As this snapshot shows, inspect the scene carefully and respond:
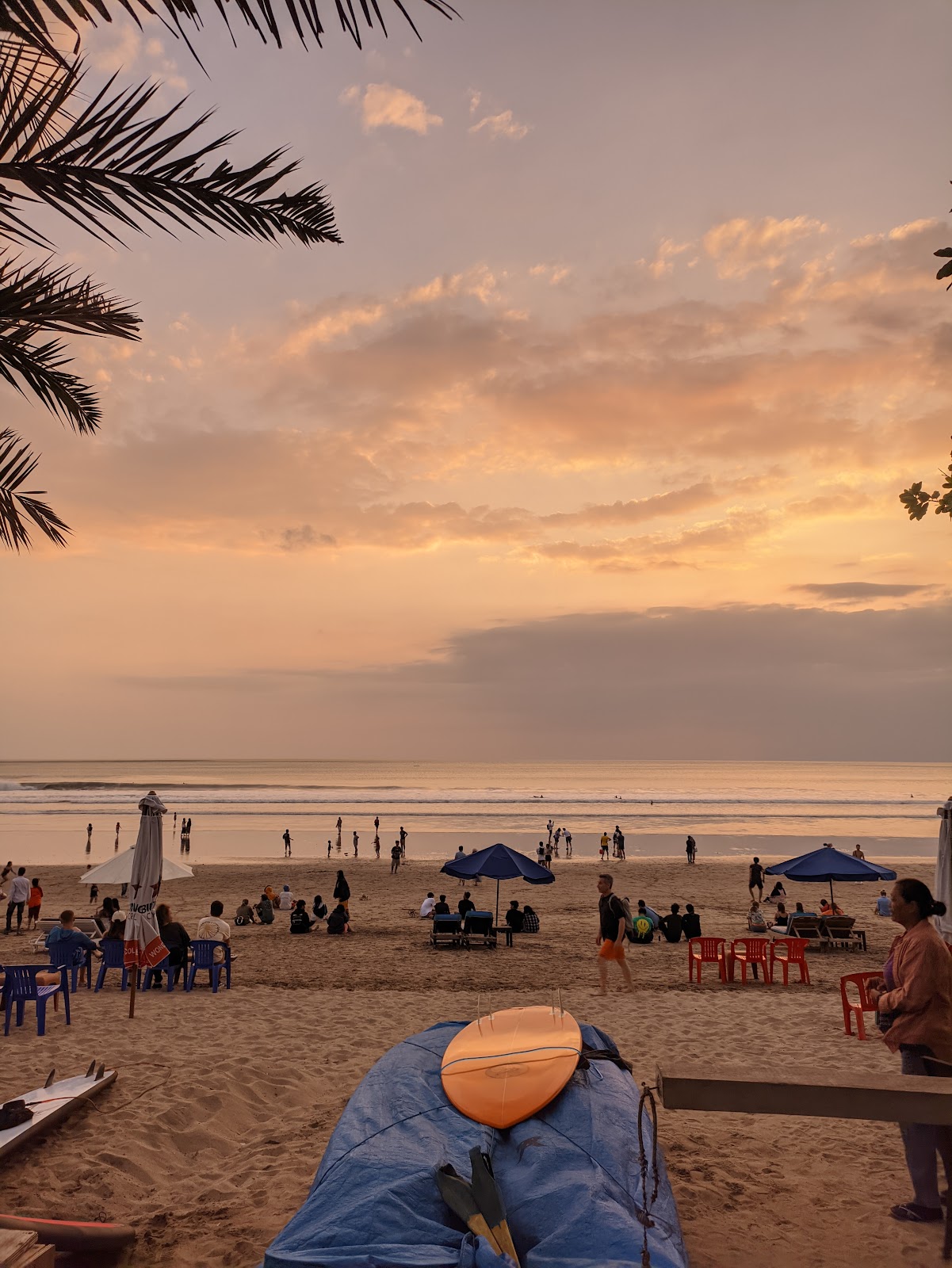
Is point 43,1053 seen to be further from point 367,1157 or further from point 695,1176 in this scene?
point 695,1176

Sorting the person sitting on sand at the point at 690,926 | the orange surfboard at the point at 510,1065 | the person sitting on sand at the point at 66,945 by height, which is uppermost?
the orange surfboard at the point at 510,1065

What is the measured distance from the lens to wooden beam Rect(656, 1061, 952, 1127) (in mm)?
4074

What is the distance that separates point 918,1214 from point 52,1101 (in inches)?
251

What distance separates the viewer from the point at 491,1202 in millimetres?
4137

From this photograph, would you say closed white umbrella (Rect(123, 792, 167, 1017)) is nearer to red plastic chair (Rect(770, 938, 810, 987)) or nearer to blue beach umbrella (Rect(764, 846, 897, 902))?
red plastic chair (Rect(770, 938, 810, 987))

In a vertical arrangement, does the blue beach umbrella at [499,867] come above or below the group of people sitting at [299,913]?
above

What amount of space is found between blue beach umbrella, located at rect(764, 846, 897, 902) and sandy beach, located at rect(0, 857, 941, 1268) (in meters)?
1.47

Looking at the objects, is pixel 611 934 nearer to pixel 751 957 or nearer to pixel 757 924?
pixel 751 957

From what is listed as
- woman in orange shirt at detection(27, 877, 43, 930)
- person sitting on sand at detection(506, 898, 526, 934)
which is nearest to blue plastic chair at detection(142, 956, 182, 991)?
woman in orange shirt at detection(27, 877, 43, 930)

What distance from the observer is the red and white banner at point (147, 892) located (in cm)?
1123

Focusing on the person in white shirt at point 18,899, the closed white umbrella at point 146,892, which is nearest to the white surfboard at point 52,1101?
the closed white umbrella at point 146,892

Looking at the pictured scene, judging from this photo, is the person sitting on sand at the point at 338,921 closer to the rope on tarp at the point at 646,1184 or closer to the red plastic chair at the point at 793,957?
the red plastic chair at the point at 793,957

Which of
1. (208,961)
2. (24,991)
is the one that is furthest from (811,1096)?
(208,961)

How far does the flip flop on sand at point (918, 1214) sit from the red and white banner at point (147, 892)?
9.07 m
